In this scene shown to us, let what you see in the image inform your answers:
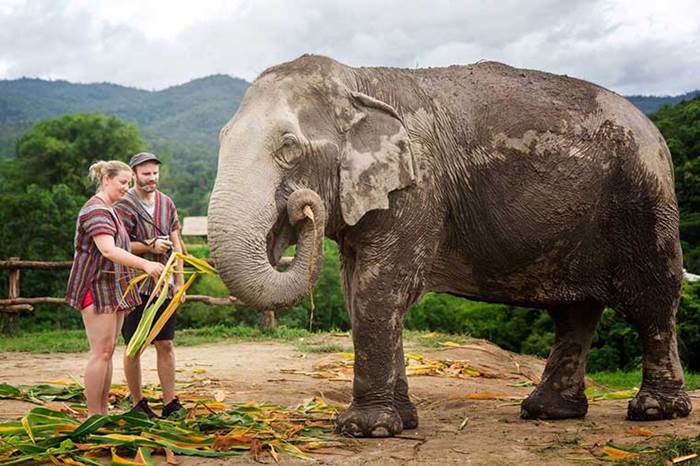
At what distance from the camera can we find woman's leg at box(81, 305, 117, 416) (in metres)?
5.69

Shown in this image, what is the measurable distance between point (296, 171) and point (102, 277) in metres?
1.45

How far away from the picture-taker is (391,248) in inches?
235

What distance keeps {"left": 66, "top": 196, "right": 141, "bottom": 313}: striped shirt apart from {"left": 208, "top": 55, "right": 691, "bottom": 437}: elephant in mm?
876

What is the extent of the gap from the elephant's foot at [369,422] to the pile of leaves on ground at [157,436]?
0.12 metres

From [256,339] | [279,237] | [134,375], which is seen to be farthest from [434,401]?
[256,339]

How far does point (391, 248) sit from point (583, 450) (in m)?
1.80

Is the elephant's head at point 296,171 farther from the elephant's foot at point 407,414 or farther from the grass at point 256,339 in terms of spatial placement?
the grass at point 256,339

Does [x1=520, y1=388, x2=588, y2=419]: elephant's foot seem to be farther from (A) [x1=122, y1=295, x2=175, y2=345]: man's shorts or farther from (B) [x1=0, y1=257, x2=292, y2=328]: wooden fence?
(B) [x1=0, y1=257, x2=292, y2=328]: wooden fence

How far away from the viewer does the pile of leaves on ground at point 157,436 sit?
5184 millimetres

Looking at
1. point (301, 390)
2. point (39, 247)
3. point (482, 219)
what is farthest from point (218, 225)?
point (39, 247)

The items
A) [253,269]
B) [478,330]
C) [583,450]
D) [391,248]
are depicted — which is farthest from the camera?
[478,330]

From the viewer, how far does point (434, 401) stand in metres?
7.93

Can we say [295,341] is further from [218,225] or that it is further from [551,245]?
[218,225]

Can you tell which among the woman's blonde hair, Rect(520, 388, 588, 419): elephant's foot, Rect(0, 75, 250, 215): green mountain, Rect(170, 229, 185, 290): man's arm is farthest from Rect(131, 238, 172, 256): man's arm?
Rect(0, 75, 250, 215): green mountain
